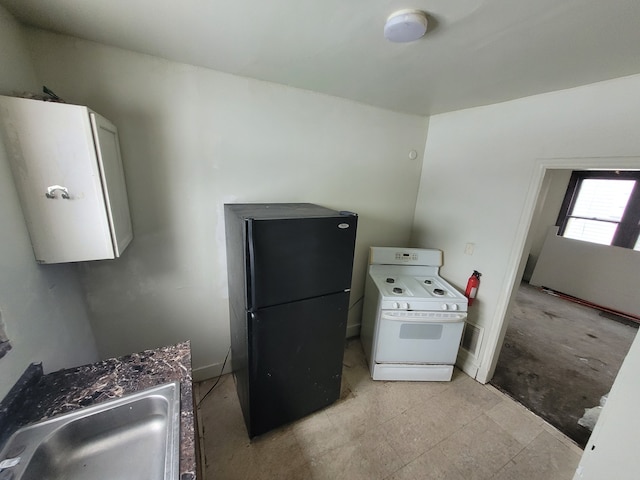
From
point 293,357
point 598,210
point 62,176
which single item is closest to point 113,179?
point 62,176

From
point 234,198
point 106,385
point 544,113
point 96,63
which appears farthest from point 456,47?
point 106,385

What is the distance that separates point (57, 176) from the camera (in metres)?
0.99

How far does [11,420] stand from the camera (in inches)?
34.1

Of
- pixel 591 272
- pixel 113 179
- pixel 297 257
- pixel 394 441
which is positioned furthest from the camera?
pixel 591 272

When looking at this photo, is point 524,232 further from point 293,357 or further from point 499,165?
point 293,357

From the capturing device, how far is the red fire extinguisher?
7.05 ft

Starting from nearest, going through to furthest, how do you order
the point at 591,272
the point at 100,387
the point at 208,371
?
the point at 100,387 < the point at 208,371 < the point at 591,272

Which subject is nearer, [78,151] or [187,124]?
[78,151]

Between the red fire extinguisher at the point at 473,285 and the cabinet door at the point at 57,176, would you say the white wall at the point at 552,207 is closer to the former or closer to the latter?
the red fire extinguisher at the point at 473,285

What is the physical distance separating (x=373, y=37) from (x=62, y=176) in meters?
1.50

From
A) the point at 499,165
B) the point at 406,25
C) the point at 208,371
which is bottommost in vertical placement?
the point at 208,371

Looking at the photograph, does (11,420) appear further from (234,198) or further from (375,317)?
(375,317)

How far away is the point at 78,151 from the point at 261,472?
2.00 metres

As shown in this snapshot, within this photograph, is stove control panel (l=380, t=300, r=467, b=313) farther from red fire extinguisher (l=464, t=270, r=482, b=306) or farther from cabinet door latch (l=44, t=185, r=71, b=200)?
cabinet door latch (l=44, t=185, r=71, b=200)
